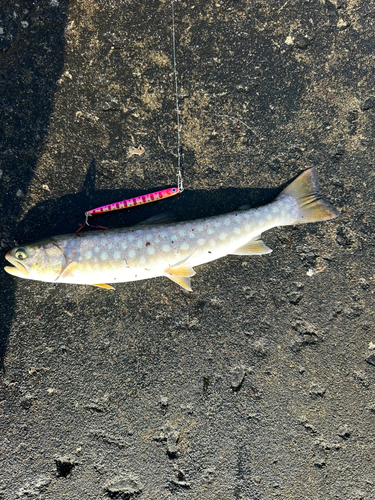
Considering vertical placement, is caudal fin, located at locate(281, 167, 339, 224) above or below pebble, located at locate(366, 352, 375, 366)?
above

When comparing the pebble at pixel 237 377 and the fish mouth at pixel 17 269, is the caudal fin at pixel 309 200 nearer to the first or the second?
the pebble at pixel 237 377

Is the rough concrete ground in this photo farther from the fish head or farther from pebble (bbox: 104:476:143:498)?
the fish head

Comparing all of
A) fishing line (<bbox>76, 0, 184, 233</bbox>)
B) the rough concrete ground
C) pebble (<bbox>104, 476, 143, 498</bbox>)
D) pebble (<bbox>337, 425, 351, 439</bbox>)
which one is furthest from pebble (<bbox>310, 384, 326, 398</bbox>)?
fishing line (<bbox>76, 0, 184, 233</bbox>)

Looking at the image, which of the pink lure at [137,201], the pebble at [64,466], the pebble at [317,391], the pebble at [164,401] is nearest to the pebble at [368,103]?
the pink lure at [137,201]

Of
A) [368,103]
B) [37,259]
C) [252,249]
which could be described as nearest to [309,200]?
[252,249]

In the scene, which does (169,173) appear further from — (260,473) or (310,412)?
(260,473)

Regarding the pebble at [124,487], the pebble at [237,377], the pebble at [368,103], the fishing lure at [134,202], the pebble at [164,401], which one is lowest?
the pebble at [124,487]

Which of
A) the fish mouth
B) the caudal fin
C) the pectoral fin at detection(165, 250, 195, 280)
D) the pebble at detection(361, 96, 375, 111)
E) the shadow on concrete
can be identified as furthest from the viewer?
the pebble at detection(361, 96, 375, 111)
